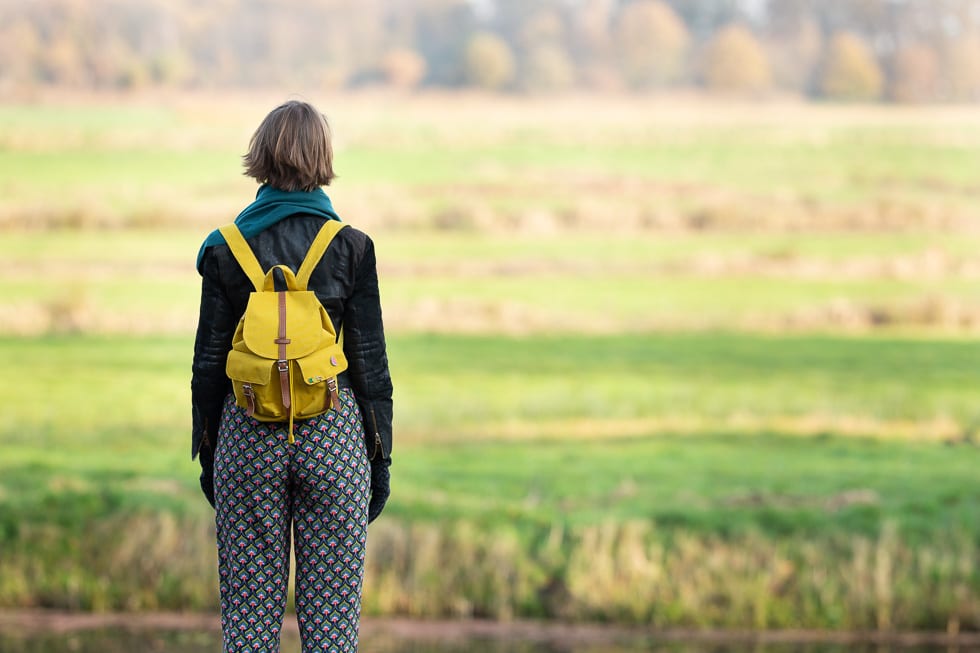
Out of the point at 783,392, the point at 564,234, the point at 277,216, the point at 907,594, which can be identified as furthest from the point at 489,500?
the point at 277,216

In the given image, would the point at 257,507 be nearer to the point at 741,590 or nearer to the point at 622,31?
the point at 741,590

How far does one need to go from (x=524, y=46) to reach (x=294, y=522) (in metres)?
11.4

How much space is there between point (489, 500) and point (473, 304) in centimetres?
410

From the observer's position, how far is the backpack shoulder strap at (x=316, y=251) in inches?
104

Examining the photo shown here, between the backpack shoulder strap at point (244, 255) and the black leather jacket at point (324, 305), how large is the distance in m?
0.02

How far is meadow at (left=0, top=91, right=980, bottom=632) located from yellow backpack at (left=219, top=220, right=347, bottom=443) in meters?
4.73

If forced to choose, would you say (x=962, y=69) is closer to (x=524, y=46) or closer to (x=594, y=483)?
(x=524, y=46)

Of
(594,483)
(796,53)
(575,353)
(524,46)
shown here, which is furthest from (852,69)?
(594,483)

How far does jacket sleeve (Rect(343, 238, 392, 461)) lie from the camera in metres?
2.73

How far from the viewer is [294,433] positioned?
2.63m

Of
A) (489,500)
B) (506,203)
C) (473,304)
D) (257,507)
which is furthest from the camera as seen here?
(506,203)

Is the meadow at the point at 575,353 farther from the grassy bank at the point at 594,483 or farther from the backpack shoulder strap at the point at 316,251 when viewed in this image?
the backpack shoulder strap at the point at 316,251

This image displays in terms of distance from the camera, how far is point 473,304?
40.0ft

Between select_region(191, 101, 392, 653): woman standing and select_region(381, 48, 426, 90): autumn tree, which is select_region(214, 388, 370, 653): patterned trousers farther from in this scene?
select_region(381, 48, 426, 90): autumn tree
